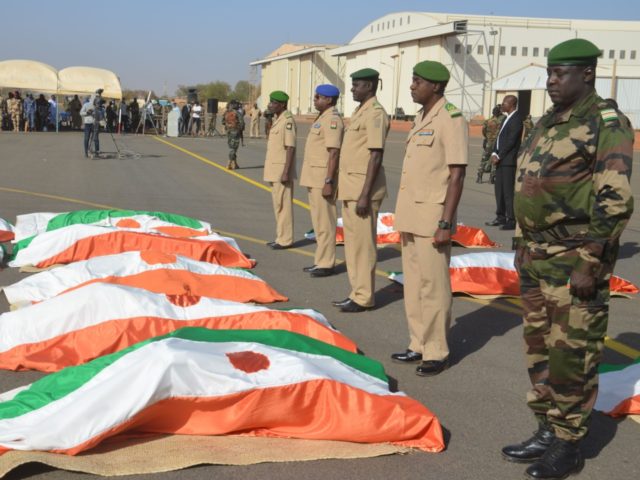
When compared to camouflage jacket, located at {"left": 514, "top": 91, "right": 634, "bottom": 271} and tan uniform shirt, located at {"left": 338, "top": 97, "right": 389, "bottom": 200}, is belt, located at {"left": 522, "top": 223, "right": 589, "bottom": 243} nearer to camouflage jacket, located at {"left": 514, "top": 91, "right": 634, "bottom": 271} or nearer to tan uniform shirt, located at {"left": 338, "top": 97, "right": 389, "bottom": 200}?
camouflage jacket, located at {"left": 514, "top": 91, "right": 634, "bottom": 271}

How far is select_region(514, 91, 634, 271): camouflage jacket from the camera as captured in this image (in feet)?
12.2

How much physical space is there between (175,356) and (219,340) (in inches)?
24.1

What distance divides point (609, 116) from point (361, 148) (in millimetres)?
3569

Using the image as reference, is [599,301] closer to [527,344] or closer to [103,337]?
[527,344]

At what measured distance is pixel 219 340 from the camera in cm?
475

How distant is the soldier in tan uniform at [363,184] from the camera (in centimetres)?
686

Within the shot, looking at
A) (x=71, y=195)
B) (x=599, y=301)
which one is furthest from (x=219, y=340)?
(x=71, y=195)

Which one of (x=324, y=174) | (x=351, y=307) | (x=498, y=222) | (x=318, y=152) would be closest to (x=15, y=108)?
(x=498, y=222)

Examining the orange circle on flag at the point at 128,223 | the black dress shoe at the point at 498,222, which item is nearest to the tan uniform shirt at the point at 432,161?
the orange circle on flag at the point at 128,223

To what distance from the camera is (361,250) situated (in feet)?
23.4

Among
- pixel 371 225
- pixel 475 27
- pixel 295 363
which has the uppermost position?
pixel 475 27

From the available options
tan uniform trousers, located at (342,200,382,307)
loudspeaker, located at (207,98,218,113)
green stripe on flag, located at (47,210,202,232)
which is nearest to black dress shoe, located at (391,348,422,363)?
tan uniform trousers, located at (342,200,382,307)

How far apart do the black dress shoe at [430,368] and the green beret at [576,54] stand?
2474mm

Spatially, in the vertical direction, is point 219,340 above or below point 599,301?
below
